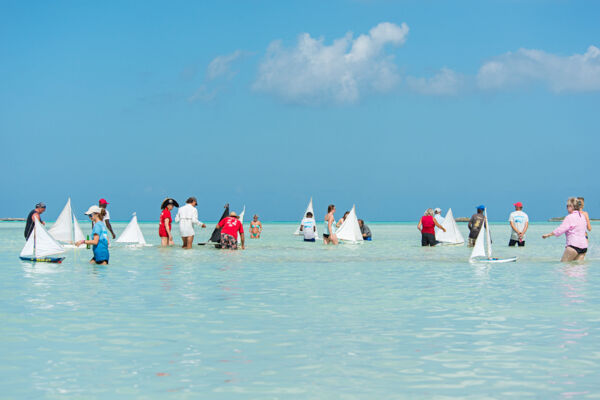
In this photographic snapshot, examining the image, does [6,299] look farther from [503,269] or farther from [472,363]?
[503,269]

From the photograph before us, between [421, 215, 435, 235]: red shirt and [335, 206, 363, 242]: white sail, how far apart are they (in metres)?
3.52

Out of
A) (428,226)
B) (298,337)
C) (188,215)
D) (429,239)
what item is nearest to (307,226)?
(429,239)

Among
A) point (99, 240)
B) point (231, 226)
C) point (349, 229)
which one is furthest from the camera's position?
point (349, 229)

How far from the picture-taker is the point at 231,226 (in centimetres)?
2416

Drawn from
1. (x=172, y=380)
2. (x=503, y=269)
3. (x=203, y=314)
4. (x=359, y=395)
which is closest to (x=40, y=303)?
(x=203, y=314)

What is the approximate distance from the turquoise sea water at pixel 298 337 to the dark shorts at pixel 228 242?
9777 mm

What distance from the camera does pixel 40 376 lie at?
5.95m

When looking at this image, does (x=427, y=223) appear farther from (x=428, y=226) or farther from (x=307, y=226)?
(x=307, y=226)

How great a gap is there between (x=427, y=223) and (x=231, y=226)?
793cm

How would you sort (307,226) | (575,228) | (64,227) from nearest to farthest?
(575,228) < (64,227) < (307,226)

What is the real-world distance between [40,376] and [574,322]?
20.0 ft

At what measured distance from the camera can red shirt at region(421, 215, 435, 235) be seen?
89.6 ft

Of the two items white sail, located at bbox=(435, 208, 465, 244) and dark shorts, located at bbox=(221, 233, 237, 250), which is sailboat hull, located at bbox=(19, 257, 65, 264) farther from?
white sail, located at bbox=(435, 208, 465, 244)

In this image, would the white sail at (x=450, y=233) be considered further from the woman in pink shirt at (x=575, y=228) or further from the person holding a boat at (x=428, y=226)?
the woman in pink shirt at (x=575, y=228)
